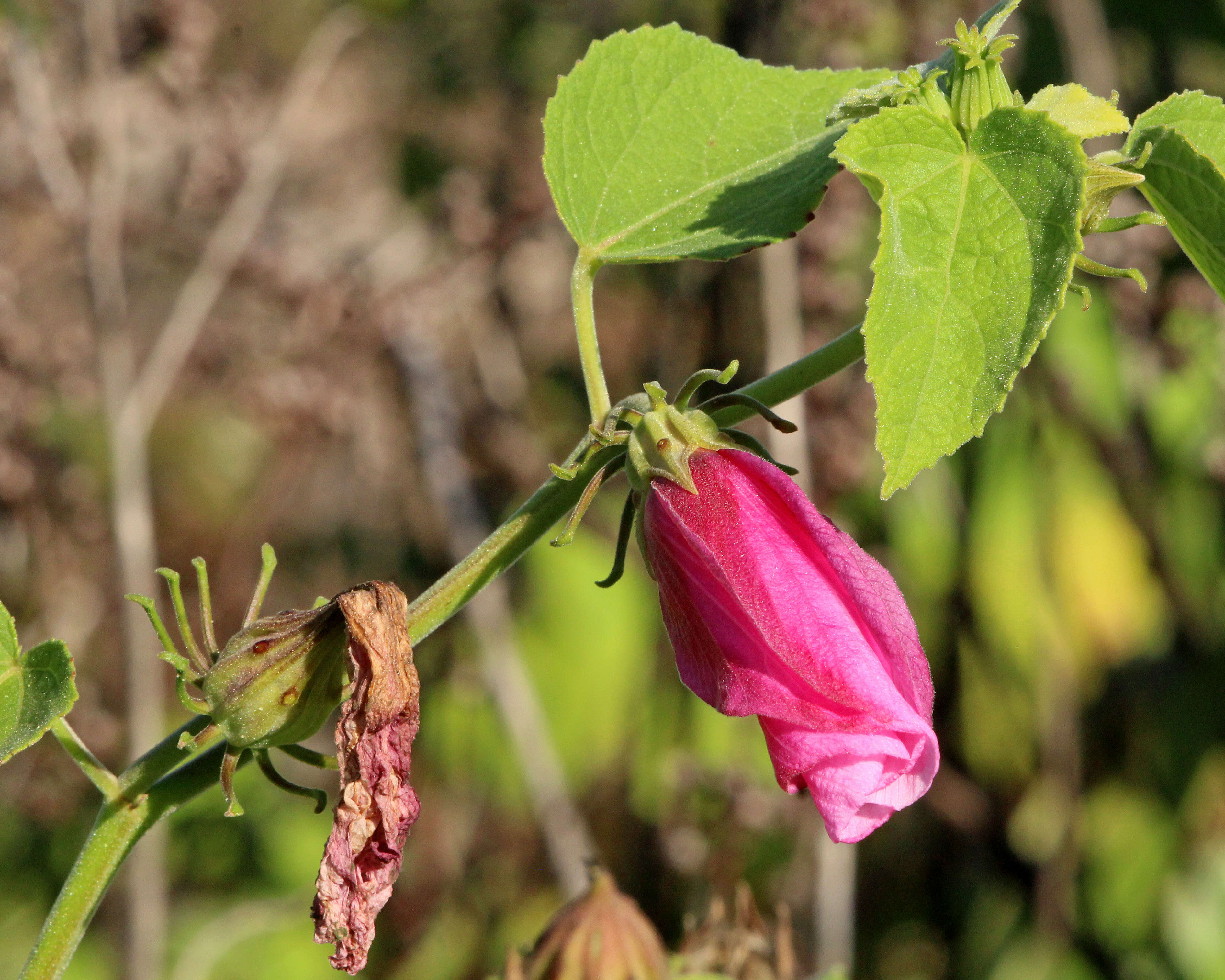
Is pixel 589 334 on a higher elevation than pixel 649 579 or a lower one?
higher

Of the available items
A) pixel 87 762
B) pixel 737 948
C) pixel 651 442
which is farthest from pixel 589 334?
pixel 737 948

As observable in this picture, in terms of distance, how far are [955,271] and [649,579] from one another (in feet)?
4.25

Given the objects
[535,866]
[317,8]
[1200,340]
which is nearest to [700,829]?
[535,866]

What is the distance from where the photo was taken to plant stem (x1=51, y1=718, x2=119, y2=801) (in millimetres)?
558

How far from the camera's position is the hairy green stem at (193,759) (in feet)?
1.85

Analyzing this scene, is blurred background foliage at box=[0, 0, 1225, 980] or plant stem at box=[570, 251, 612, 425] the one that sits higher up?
plant stem at box=[570, 251, 612, 425]

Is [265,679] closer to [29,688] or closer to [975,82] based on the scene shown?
[29,688]

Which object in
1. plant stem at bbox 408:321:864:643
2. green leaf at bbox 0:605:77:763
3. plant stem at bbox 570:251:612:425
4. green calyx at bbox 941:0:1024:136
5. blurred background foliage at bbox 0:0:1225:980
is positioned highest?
green calyx at bbox 941:0:1024:136

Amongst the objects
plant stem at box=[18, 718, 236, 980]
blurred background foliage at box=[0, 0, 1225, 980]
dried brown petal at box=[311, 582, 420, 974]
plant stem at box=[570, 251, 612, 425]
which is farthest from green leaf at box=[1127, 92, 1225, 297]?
blurred background foliage at box=[0, 0, 1225, 980]

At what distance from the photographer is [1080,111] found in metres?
0.53

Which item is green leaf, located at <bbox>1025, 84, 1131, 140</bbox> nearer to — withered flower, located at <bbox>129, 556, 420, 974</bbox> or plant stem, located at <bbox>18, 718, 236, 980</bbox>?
withered flower, located at <bbox>129, 556, 420, 974</bbox>

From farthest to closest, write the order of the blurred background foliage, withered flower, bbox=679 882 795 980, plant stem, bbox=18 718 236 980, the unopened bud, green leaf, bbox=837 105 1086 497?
the blurred background foliage → withered flower, bbox=679 882 795 980 → the unopened bud → plant stem, bbox=18 718 236 980 → green leaf, bbox=837 105 1086 497

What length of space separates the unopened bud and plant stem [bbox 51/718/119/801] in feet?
1.03

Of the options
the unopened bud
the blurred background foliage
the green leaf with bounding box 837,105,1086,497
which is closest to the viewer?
the green leaf with bounding box 837,105,1086,497
